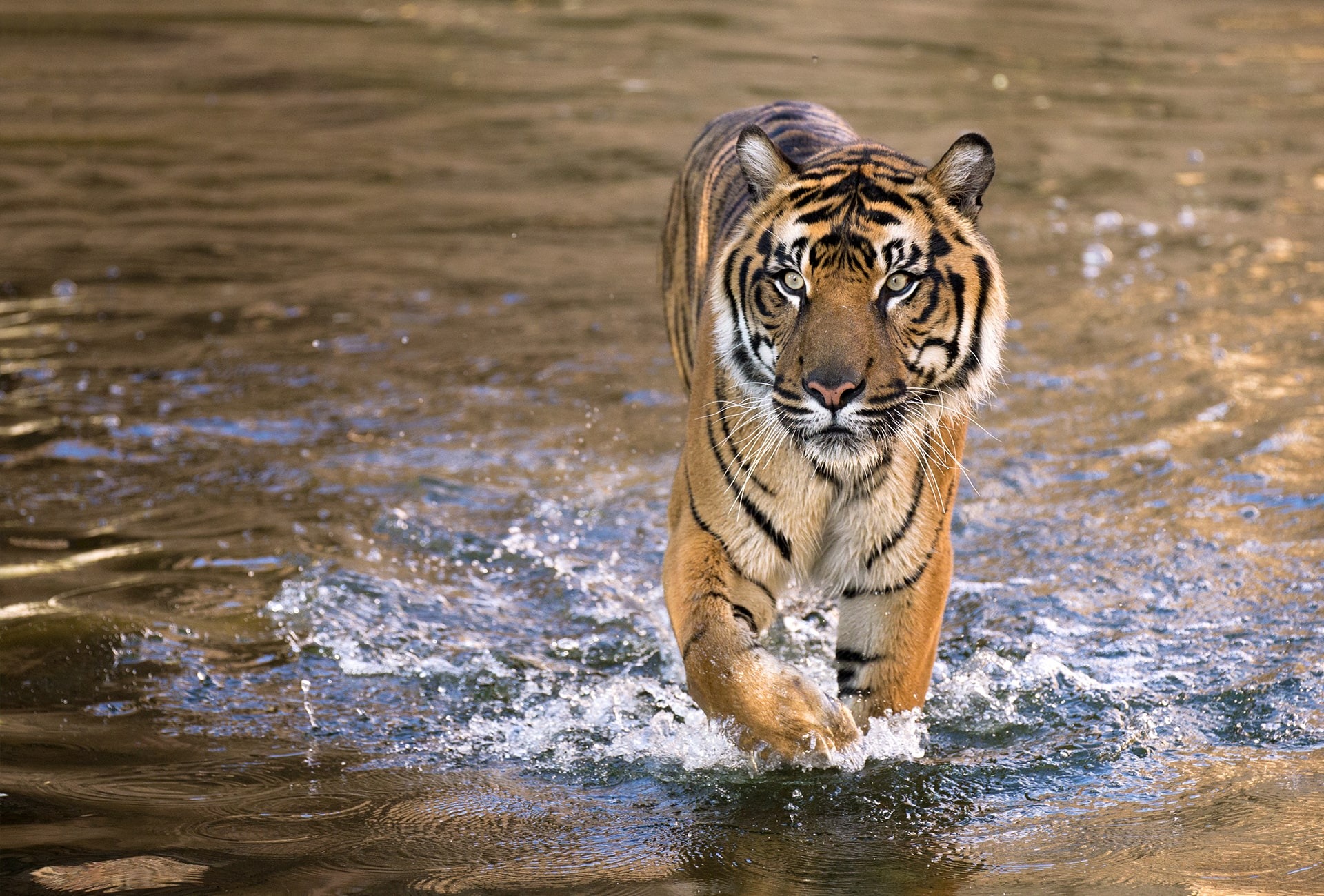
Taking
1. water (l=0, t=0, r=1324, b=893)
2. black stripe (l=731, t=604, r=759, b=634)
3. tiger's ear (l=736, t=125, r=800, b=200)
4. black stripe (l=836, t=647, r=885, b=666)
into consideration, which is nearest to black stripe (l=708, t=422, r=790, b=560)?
black stripe (l=731, t=604, r=759, b=634)

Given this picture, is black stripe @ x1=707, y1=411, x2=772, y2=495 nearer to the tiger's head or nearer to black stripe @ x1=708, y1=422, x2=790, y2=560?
black stripe @ x1=708, y1=422, x2=790, y2=560

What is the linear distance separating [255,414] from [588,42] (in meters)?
6.12

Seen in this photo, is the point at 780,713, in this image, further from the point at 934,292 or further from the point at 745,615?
the point at 934,292

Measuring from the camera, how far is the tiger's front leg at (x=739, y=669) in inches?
102

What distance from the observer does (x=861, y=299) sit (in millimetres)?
2500

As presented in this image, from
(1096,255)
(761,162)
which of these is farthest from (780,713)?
(1096,255)

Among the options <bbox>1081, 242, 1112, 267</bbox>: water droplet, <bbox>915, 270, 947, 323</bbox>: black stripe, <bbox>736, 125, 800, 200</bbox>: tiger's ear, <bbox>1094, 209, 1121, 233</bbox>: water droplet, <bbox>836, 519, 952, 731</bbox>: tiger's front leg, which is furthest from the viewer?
<bbox>1094, 209, 1121, 233</bbox>: water droplet

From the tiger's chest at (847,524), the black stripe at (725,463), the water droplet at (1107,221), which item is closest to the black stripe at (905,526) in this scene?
the tiger's chest at (847,524)

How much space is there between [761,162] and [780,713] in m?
0.95

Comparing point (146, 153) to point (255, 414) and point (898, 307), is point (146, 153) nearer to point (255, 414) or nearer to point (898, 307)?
point (255, 414)

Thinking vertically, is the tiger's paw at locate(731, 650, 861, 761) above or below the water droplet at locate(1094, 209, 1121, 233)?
below

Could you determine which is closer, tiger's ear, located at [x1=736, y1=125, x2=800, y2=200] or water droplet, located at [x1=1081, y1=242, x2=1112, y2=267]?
tiger's ear, located at [x1=736, y1=125, x2=800, y2=200]

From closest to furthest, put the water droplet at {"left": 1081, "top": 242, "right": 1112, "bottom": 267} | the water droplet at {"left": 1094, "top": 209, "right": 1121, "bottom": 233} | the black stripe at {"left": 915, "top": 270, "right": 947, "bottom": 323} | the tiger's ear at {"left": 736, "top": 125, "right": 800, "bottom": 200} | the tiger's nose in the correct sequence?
1. the tiger's nose
2. the black stripe at {"left": 915, "top": 270, "right": 947, "bottom": 323}
3. the tiger's ear at {"left": 736, "top": 125, "right": 800, "bottom": 200}
4. the water droplet at {"left": 1081, "top": 242, "right": 1112, "bottom": 267}
5. the water droplet at {"left": 1094, "top": 209, "right": 1121, "bottom": 233}

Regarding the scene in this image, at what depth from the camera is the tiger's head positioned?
2.46m
